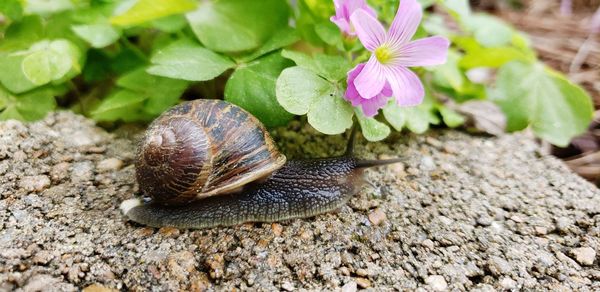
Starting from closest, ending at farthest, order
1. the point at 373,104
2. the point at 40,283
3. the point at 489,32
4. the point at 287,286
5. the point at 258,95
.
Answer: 1. the point at 40,283
2. the point at 287,286
3. the point at 373,104
4. the point at 258,95
5. the point at 489,32

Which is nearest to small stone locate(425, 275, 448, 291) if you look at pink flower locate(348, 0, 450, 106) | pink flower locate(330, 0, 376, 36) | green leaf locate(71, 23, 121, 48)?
pink flower locate(348, 0, 450, 106)

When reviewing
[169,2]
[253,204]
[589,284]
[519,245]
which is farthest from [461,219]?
[169,2]

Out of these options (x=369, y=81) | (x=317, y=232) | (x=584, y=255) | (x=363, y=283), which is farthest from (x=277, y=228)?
(x=584, y=255)

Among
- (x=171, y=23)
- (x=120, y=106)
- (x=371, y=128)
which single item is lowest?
(x=120, y=106)

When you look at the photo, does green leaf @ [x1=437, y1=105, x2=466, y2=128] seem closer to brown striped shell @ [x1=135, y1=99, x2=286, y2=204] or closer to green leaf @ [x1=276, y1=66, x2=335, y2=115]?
green leaf @ [x1=276, y1=66, x2=335, y2=115]

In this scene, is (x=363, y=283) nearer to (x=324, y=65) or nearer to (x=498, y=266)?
(x=498, y=266)
